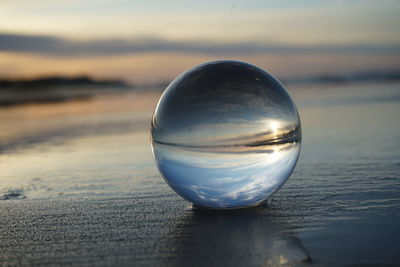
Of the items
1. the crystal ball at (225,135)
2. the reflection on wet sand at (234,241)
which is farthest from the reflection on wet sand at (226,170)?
the reflection on wet sand at (234,241)

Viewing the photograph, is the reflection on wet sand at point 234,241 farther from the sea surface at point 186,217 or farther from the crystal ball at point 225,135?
the crystal ball at point 225,135

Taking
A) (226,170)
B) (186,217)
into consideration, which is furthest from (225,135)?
(186,217)

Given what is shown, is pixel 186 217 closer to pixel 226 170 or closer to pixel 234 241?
pixel 226 170

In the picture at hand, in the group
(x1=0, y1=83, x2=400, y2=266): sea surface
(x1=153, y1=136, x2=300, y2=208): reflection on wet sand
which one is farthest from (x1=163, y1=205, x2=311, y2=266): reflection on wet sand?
(x1=153, y1=136, x2=300, y2=208): reflection on wet sand

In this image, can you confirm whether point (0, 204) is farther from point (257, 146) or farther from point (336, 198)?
point (336, 198)

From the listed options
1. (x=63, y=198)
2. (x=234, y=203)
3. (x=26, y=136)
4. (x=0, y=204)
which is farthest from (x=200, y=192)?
(x=26, y=136)

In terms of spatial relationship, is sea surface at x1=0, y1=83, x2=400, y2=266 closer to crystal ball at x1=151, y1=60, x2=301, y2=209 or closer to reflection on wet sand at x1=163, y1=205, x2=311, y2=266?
reflection on wet sand at x1=163, y1=205, x2=311, y2=266

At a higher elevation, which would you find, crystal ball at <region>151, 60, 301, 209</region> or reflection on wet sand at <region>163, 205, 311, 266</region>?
crystal ball at <region>151, 60, 301, 209</region>
